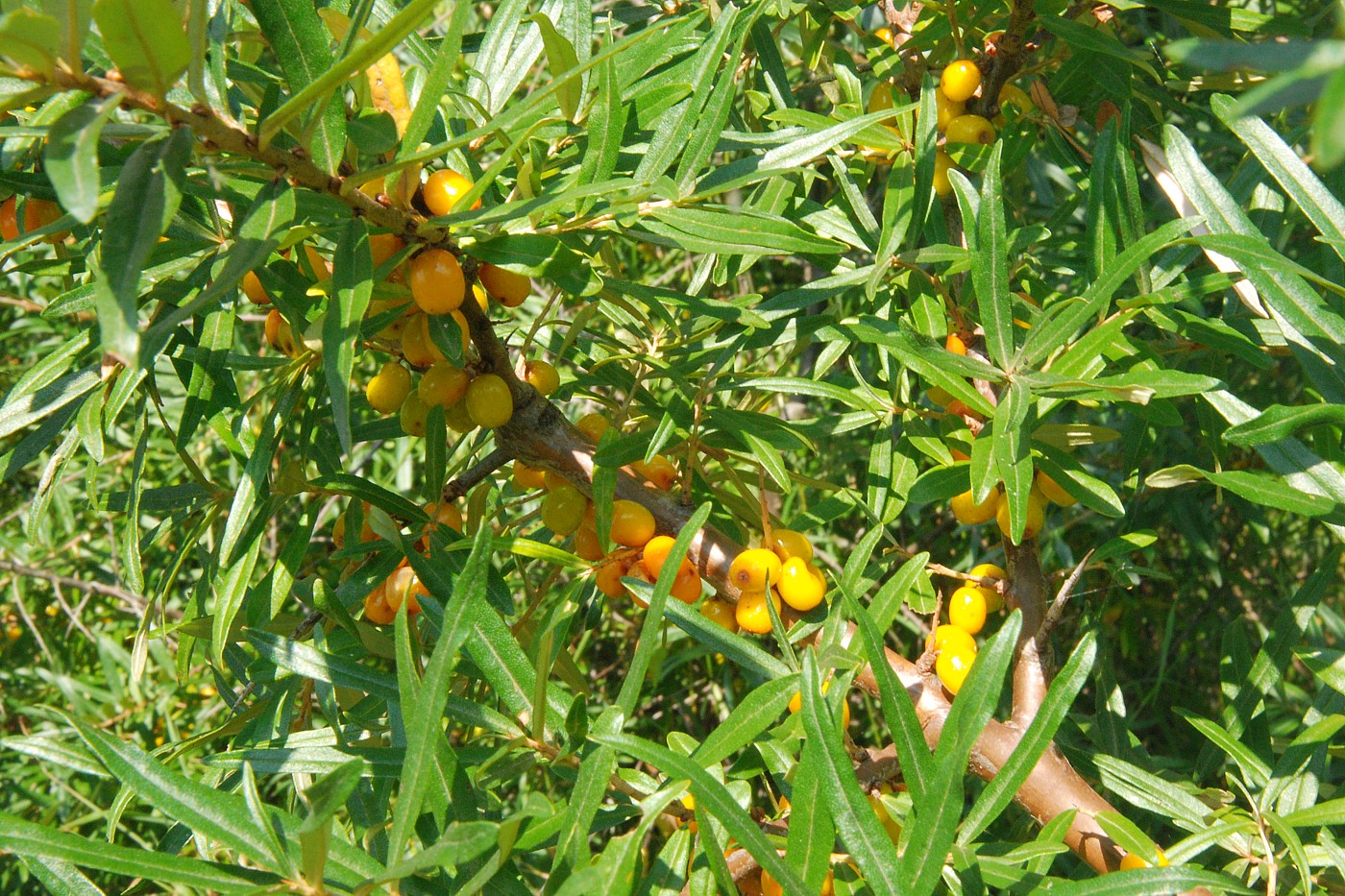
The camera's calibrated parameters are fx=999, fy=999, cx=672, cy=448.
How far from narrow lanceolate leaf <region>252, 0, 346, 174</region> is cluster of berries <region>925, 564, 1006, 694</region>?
→ 0.59 meters

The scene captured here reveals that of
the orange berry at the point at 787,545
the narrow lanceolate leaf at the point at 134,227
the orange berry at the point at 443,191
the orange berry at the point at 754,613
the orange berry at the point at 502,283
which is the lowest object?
the orange berry at the point at 754,613

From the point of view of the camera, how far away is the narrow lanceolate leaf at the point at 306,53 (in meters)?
0.53

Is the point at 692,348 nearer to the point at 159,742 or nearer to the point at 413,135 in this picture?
the point at 413,135

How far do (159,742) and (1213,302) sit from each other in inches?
81.0

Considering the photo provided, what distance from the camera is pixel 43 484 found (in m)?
0.79

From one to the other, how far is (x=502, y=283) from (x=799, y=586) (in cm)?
32

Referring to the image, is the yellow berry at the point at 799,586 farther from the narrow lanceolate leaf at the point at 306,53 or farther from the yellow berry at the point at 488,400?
the narrow lanceolate leaf at the point at 306,53

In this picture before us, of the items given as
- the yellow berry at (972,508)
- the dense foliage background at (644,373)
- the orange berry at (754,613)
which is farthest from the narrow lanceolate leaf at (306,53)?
the yellow berry at (972,508)

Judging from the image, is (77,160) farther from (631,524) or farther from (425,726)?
(631,524)

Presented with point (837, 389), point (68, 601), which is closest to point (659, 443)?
point (837, 389)

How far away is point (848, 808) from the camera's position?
540mm

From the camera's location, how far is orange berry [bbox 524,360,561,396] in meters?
0.86

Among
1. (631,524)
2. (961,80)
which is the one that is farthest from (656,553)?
(961,80)

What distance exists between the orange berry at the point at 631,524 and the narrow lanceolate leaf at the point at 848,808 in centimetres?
28
